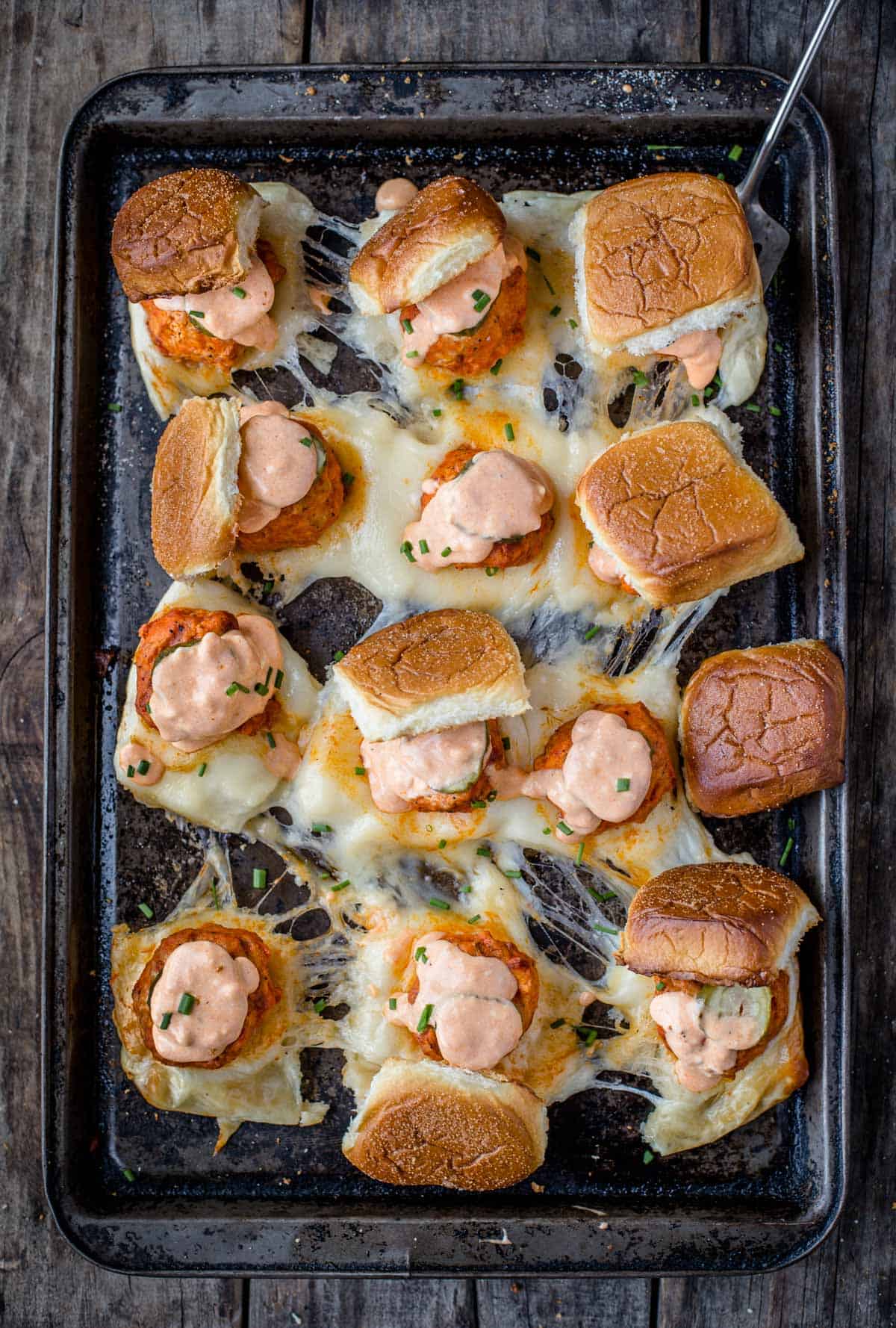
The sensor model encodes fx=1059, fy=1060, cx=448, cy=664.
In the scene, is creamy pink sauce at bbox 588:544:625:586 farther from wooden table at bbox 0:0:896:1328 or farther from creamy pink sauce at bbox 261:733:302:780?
creamy pink sauce at bbox 261:733:302:780

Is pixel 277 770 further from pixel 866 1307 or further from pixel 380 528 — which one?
pixel 866 1307

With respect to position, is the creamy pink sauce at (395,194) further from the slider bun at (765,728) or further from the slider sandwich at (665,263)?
the slider bun at (765,728)

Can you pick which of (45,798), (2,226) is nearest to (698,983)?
(45,798)

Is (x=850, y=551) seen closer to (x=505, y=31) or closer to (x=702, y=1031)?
(x=702, y=1031)

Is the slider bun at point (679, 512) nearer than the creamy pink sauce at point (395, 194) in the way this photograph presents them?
Yes

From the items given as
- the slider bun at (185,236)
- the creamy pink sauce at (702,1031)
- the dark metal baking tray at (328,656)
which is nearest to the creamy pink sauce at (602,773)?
the dark metal baking tray at (328,656)

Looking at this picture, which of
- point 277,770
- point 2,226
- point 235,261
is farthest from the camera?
point 2,226
